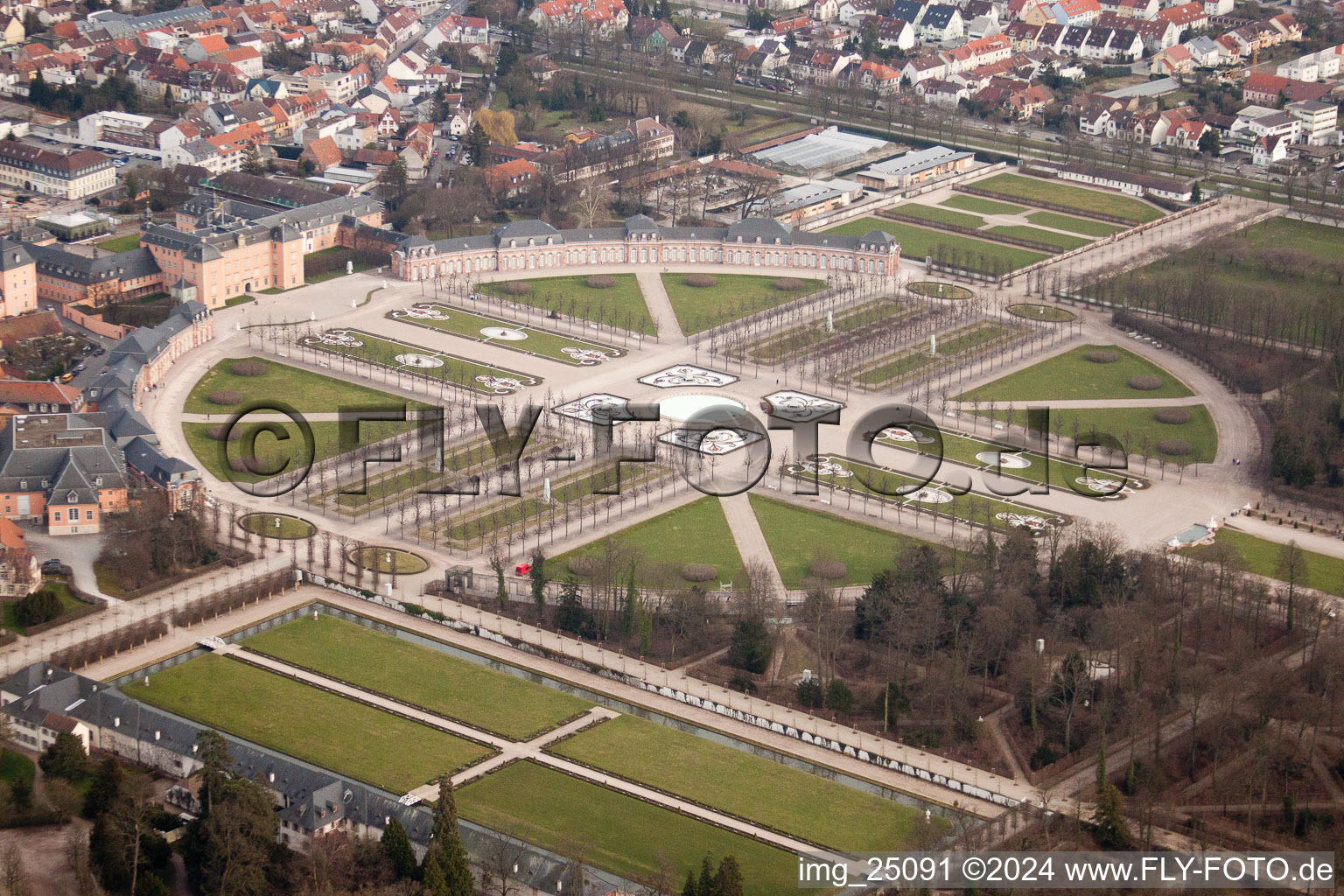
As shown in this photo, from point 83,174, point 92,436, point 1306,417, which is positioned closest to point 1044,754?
point 1306,417

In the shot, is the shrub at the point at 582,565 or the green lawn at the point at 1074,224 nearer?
the shrub at the point at 582,565

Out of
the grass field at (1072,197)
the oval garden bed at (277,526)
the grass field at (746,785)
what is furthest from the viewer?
the grass field at (1072,197)

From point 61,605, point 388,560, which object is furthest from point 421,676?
point 61,605

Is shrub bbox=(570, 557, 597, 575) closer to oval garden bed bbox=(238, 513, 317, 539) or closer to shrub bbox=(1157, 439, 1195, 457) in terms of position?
oval garden bed bbox=(238, 513, 317, 539)

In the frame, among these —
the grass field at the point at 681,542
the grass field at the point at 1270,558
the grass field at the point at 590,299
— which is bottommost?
the grass field at the point at 681,542

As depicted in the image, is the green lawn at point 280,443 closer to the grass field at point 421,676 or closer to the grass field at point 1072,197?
the grass field at point 421,676

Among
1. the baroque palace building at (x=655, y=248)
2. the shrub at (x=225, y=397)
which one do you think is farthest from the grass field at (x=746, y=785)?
the baroque palace building at (x=655, y=248)

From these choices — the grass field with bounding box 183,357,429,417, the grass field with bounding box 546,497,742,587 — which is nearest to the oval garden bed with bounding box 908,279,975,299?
the grass field with bounding box 546,497,742,587
